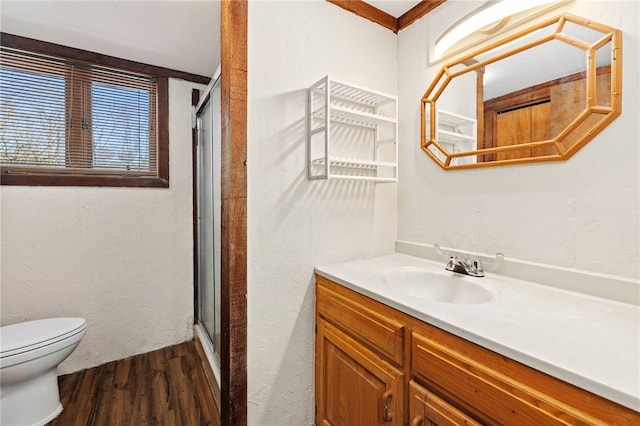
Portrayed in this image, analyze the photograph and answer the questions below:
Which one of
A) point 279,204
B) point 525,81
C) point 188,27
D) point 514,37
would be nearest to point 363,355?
point 279,204

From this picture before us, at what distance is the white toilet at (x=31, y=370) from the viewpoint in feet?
4.48

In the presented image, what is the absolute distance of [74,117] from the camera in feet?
6.14

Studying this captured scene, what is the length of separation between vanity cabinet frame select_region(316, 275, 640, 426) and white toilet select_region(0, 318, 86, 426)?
1499mm

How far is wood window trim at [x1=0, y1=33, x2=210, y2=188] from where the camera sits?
174cm

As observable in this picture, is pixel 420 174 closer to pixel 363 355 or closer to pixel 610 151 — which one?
pixel 610 151

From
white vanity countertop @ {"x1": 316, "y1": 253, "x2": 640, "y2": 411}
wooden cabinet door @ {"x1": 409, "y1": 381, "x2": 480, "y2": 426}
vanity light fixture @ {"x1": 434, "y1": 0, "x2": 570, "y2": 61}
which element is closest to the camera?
white vanity countertop @ {"x1": 316, "y1": 253, "x2": 640, "y2": 411}

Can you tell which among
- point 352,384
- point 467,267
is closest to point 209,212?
point 352,384

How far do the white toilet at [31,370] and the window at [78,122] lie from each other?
0.88 meters

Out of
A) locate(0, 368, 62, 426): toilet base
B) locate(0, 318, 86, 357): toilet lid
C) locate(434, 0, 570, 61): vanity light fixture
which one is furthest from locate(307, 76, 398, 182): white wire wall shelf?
locate(0, 368, 62, 426): toilet base

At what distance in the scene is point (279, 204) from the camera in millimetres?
1295

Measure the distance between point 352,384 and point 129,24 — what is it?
2.17 m

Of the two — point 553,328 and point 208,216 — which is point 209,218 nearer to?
point 208,216

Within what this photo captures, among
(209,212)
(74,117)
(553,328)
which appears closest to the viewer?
(553,328)

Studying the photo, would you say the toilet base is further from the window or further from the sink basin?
the sink basin
